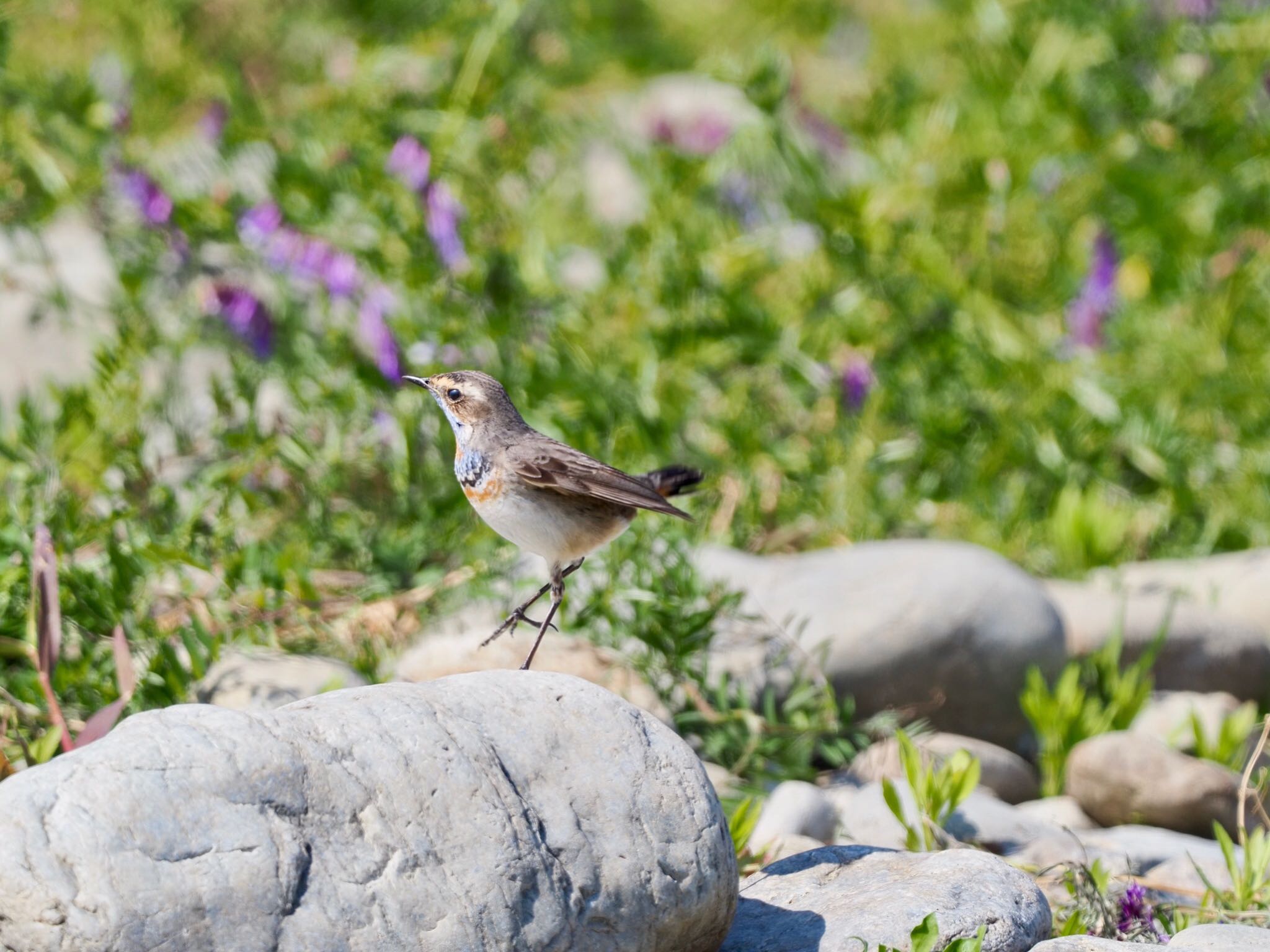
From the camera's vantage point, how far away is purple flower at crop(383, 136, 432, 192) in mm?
6686

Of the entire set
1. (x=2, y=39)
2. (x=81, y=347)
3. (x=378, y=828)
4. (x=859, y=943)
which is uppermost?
(x=2, y=39)

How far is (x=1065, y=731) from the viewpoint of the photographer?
218 inches

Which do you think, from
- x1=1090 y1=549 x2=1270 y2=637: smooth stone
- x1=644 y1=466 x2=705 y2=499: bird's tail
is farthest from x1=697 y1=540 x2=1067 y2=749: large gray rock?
x1=644 y1=466 x2=705 y2=499: bird's tail

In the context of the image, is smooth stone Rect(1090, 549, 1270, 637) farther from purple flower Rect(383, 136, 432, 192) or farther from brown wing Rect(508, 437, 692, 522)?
purple flower Rect(383, 136, 432, 192)

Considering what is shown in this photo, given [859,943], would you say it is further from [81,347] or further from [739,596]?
[81,347]

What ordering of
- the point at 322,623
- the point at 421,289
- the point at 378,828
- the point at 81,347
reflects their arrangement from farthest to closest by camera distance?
the point at 81,347 → the point at 421,289 → the point at 322,623 → the point at 378,828

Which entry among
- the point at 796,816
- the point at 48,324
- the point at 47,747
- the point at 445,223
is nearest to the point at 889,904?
the point at 796,816

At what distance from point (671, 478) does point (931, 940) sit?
1585 millimetres

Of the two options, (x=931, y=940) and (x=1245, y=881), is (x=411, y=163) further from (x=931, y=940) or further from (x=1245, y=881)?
(x=931, y=940)

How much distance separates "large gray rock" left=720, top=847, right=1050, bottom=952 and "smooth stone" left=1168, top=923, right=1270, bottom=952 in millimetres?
309

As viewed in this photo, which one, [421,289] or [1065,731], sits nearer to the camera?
[1065,731]

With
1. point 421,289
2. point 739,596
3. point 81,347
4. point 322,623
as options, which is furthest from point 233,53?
point 739,596

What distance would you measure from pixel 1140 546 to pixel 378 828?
5.30 meters

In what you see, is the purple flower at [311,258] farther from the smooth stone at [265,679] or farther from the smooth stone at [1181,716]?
the smooth stone at [1181,716]
